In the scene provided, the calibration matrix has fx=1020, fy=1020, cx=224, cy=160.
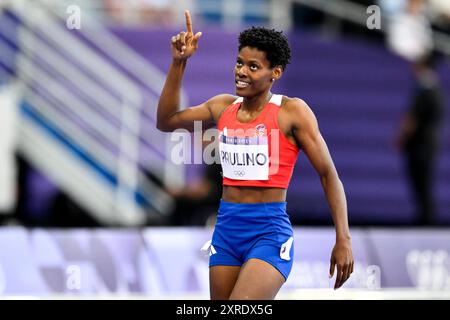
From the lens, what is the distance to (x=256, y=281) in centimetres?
555

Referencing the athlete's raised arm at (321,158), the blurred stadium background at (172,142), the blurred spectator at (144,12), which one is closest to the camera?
the athlete's raised arm at (321,158)

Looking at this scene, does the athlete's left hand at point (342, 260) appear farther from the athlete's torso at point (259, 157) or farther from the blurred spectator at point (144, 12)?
the blurred spectator at point (144, 12)

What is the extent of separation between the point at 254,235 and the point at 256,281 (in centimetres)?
30

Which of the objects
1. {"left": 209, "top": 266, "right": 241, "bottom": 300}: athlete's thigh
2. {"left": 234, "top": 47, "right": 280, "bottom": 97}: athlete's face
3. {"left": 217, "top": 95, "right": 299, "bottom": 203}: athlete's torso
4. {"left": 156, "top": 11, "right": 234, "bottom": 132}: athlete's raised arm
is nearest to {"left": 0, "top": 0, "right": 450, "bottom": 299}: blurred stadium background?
{"left": 156, "top": 11, "right": 234, "bottom": 132}: athlete's raised arm

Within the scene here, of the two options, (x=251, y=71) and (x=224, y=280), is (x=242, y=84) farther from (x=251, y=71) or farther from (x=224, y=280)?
(x=224, y=280)

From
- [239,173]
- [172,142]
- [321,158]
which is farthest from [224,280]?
[172,142]

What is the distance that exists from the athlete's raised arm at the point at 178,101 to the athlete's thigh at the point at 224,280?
3.03 feet

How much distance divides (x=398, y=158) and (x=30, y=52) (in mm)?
4654

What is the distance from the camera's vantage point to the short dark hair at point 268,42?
5.75 meters

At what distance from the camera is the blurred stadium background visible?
9.48 m

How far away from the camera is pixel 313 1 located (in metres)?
12.6

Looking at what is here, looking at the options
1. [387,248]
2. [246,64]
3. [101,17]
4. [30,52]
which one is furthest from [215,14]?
[246,64]

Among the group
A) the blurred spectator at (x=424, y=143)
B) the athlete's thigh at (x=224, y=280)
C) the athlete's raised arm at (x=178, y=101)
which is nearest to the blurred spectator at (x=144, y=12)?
the blurred spectator at (x=424, y=143)
